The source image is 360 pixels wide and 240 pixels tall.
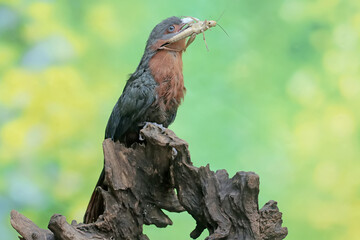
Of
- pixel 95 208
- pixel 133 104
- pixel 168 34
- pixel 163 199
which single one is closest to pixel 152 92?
pixel 133 104

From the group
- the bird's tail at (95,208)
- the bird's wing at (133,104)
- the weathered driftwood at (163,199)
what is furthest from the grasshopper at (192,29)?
the bird's tail at (95,208)

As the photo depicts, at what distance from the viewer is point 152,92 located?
2.35m

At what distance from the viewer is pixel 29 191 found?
3.14 m

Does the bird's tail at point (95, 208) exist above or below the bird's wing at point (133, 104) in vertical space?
below

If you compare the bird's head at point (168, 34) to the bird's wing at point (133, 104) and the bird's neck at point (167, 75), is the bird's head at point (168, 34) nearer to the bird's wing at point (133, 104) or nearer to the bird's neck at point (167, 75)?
the bird's neck at point (167, 75)

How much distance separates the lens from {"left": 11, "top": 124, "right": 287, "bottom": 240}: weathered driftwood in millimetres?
1956

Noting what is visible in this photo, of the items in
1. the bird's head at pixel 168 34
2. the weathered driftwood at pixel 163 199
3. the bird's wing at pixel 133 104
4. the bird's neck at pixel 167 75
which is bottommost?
the weathered driftwood at pixel 163 199

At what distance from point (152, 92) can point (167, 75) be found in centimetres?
11

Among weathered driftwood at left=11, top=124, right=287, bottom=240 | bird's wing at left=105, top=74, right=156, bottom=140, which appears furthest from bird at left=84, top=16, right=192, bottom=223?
weathered driftwood at left=11, top=124, right=287, bottom=240

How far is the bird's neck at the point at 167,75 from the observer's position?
7.80 feet

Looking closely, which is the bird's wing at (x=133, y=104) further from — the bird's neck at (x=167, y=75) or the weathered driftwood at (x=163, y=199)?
the weathered driftwood at (x=163, y=199)

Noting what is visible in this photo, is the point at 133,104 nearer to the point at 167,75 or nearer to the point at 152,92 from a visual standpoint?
the point at 152,92

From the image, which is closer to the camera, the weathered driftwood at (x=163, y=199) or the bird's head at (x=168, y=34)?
the weathered driftwood at (x=163, y=199)

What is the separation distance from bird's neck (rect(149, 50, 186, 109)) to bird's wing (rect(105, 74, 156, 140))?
1.5 inches
